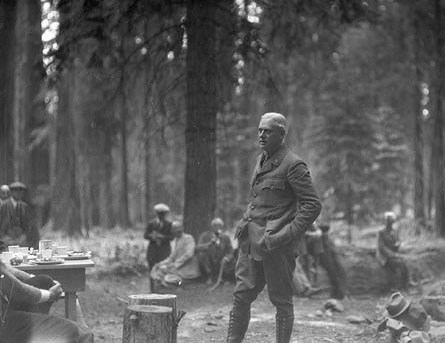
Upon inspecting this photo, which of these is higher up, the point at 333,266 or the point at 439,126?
the point at 439,126

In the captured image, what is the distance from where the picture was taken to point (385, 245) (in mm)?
13141

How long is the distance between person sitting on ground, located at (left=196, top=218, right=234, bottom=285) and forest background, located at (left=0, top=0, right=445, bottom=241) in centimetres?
Result: 47

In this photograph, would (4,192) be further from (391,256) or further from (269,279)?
(391,256)

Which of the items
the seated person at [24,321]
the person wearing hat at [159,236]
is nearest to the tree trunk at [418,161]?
the person wearing hat at [159,236]

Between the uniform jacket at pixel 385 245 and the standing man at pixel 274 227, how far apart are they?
703 cm

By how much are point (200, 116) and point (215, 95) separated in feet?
1.55

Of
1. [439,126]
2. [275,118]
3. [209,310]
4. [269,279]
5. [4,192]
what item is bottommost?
[209,310]

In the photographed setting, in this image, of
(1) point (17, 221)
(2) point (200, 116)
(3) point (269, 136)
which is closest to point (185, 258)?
(2) point (200, 116)

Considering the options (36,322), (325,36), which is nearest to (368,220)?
(325,36)

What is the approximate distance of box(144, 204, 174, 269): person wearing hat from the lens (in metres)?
12.7

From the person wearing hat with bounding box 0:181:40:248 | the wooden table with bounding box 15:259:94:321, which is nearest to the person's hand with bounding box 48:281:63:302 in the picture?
the wooden table with bounding box 15:259:94:321

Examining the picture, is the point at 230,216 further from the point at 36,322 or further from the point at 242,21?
the point at 36,322

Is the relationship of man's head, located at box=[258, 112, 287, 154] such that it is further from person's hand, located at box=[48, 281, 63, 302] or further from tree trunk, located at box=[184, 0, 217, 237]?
tree trunk, located at box=[184, 0, 217, 237]

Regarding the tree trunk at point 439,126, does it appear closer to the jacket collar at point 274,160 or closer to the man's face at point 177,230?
the man's face at point 177,230
